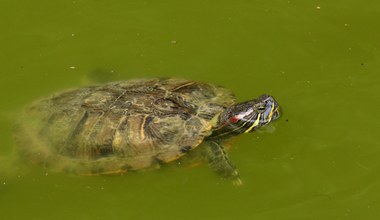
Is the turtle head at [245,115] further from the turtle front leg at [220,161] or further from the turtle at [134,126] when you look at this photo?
the turtle front leg at [220,161]

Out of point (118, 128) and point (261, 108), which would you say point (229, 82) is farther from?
point (118, 128)

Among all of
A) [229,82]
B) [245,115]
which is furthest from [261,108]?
[229,82]

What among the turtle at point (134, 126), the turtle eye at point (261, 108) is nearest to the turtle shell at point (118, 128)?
the turtle at point (134, 126)

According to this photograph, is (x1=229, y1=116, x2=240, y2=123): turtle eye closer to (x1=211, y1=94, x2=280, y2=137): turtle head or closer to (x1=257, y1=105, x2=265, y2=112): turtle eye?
(x1=211, y1=94, x2=280, y2=137): turtle head

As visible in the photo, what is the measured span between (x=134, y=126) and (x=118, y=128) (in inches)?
5.7

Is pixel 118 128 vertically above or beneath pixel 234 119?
above

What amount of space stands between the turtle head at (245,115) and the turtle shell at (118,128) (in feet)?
0.39

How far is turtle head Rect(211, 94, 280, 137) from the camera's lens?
4938 mm

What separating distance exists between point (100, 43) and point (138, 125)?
207 cm

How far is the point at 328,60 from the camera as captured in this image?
5973 millimetres

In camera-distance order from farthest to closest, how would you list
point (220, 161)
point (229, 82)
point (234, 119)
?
point (229, 82)
point (234, 119)
point (220, 161)

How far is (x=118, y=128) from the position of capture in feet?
15.3

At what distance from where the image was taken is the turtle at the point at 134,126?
464 cm

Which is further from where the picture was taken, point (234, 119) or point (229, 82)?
point (229, 82)
